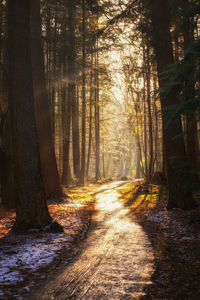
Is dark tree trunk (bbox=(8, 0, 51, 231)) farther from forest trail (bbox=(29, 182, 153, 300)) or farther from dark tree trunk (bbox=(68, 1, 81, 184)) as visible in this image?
dark tree trunk (bbox=(68, 1, 81, 184))

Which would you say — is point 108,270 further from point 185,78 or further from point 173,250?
point 185,78

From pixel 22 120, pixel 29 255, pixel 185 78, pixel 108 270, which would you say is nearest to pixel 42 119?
pixel 22 120

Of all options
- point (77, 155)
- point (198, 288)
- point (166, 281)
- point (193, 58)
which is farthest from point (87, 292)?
point (77, 155)

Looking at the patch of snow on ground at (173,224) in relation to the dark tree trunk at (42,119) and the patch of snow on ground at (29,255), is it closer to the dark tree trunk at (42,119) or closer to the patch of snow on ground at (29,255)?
the patch of snow on ground at (29,255)

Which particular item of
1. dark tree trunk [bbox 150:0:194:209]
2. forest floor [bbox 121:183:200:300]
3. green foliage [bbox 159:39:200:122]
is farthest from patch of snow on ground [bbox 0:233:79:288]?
dark tree trunk [bbox 150:0:194:209]

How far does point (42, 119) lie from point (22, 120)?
230 inches

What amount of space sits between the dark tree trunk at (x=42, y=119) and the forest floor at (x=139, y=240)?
345 cm

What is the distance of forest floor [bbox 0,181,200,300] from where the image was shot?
4.06 metres

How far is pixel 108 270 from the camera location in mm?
4750

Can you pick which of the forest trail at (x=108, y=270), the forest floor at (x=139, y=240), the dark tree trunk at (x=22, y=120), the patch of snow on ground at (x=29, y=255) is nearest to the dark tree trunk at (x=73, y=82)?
the dark tree trunk at (x=22, y=120)

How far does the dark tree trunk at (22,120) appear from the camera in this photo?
294 inches

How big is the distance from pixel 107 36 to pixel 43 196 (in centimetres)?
855

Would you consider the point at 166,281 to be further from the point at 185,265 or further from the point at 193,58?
the point at 193,58

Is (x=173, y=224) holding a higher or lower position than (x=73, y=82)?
lower
